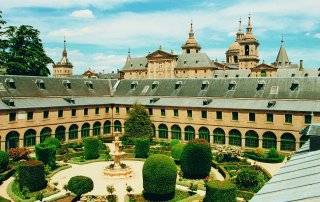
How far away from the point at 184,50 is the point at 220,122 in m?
64.3

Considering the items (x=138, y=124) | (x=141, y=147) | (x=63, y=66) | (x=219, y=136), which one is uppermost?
(x=63, y=66)

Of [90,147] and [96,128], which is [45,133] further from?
[90,147]

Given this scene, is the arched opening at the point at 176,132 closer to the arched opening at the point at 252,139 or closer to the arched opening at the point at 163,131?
the arched opening at the point at 163,131

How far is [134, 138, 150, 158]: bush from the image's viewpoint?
48625mm

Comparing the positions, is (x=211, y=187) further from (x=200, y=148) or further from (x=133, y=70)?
(x=133, y=70)

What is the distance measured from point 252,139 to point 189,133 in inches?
402

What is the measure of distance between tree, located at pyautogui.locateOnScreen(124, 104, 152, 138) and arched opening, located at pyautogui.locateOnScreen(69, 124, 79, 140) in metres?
9.51

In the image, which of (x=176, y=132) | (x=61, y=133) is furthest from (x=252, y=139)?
(x=61, y=133)

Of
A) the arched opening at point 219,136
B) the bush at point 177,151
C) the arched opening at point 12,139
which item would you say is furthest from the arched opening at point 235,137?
the arched opening at point 12,139

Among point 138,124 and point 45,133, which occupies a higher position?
point 138,124

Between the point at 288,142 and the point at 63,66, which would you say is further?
the point at 63,66

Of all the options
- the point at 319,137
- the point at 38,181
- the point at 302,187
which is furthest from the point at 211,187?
the point at 302,187

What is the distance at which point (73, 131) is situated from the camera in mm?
60406

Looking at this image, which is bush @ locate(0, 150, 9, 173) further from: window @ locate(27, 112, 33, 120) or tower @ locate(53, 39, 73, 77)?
tower @ locate(53, 39, 73, 77)
